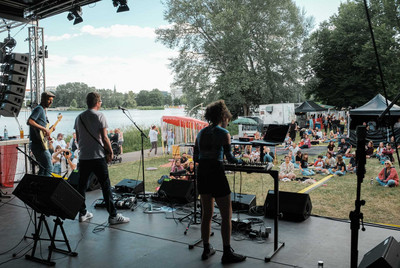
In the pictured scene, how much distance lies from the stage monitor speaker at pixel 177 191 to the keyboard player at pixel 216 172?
225 cm

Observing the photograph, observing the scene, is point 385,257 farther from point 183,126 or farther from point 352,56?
point 352,56

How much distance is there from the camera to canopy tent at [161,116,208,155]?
47.9 feet

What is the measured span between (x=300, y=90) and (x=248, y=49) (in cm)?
605

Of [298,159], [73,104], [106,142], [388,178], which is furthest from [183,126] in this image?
[106,142]

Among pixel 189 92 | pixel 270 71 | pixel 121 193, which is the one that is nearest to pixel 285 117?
pixel 270 71

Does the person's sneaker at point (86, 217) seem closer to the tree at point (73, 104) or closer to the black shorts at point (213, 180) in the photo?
the black shorts at point (213, 180)

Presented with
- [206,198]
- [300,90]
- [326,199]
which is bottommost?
[326,199]

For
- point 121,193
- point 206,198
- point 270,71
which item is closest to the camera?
point 206,198

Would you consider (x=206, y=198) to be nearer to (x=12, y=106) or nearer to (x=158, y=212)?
(x=158, y=212)

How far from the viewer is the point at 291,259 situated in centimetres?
348

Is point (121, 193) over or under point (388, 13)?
under

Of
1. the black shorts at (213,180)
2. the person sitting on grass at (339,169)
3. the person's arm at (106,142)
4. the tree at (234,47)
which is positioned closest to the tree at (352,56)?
the tree at (234,47)

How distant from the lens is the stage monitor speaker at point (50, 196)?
328cm

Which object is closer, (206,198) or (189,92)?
(206,198)
